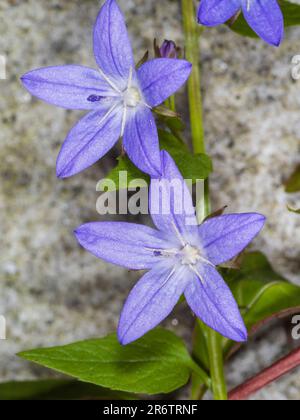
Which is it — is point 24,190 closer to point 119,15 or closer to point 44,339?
point 44,339

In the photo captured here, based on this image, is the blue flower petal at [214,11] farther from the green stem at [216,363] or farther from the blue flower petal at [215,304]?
the green stem at [216,363]

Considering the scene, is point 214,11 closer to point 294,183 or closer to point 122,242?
point 122,242

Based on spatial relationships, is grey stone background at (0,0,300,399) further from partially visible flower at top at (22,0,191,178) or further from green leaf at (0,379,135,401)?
partially visible flower at top at (22,0,191,178)

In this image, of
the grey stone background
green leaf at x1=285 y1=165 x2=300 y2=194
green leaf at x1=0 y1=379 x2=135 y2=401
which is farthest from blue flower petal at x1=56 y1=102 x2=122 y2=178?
green leaf at x1=0 y1=379 x2=135 y2=401

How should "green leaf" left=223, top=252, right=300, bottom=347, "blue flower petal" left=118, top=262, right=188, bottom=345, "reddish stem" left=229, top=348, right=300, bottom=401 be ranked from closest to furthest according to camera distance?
"blue flower petal" left=118, top=262, right=188, bottom=345
"reddish stem" left=229, top=348, right=300, bottom=401
"green leaf" left=223, top=252, right=300, bottom=347

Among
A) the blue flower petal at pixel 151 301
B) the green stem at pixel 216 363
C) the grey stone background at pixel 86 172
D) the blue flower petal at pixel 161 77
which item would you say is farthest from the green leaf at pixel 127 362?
the blue flower petal at pixel 161 77
